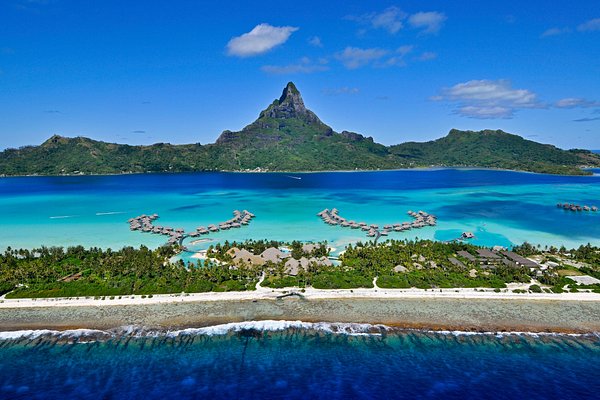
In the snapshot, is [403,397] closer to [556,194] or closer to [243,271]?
[243,271]

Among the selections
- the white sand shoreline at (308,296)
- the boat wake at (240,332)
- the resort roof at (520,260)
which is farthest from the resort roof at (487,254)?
the boat wake at (240,332)

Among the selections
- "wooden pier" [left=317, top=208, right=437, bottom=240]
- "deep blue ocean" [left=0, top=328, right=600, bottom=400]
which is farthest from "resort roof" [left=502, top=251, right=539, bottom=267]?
"wooden pier" [left=317, top=208, right=437, bottom=240]

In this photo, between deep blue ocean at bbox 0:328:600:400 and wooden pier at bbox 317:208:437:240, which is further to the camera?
wooden pier at bbox 317:208:437:240

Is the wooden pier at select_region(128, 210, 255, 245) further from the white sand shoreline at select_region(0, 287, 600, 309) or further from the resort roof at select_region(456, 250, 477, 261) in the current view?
the resort roof at select_region(456, 250, 477, 261)

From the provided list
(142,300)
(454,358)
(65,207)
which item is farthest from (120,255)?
(65,207)

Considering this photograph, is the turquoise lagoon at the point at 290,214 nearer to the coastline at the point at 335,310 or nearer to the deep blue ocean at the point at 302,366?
the coastline at the point at 335,310
